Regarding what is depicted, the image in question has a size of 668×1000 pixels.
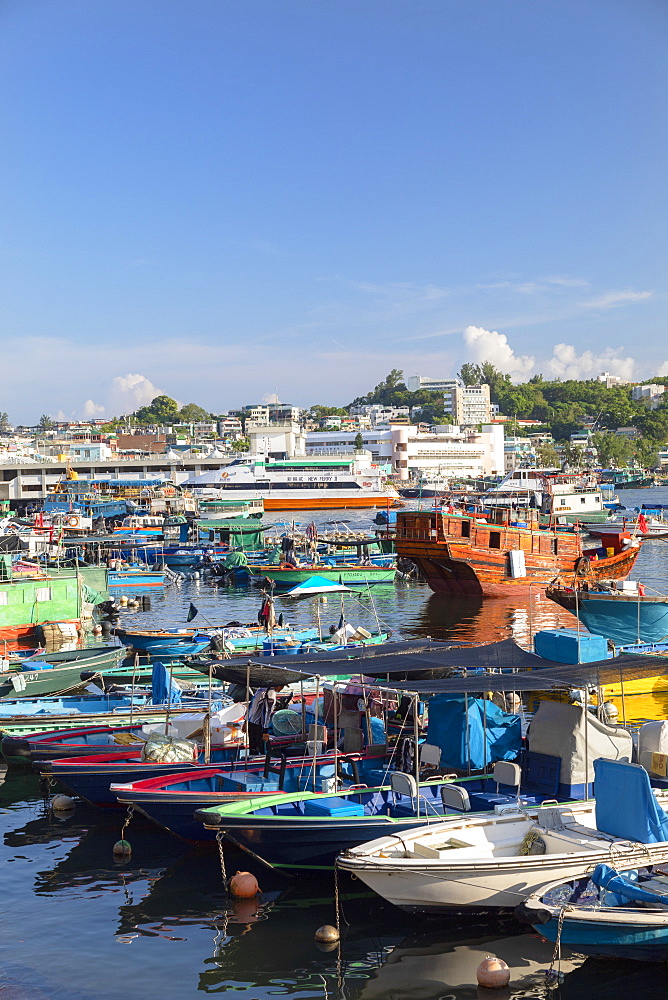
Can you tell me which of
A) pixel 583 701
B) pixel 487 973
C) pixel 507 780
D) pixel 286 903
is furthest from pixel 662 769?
pixel 286 903

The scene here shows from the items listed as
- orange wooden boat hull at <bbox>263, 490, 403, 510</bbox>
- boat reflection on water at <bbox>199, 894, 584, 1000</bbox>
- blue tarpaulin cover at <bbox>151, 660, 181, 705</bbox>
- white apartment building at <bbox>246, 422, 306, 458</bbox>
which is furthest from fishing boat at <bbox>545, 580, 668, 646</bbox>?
white apartment building at <bbox>246, 422, 306, 458</bbox>

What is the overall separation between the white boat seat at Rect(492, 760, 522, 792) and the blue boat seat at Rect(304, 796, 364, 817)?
6.16 ft

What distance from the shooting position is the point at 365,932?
A: 11.4 metres

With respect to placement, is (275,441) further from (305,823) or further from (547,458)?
(305,823)

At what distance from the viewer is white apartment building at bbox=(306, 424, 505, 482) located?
15275 cm

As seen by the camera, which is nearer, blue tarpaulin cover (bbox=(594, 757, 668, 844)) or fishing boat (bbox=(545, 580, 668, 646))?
blue tarpaulin cover (bbox=(594, 757, 668, 844))

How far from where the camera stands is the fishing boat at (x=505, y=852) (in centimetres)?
1070

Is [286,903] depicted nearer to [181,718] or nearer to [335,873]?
[335,873]

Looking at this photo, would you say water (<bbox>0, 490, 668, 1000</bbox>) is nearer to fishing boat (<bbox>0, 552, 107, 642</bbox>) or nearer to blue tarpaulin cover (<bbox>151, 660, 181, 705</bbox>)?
blue tarpaulin cover (<bbox>151, 660, 181, 705</bbox>)

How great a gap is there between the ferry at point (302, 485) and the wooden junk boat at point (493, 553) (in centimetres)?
7058

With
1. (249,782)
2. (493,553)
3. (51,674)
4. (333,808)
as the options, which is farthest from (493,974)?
(493,553)

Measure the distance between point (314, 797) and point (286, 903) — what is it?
1381 millimetres

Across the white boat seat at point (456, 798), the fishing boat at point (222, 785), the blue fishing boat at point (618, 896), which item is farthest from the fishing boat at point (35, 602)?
the blue fishing boat at point (618, 896)

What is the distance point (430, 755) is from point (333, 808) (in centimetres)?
186
